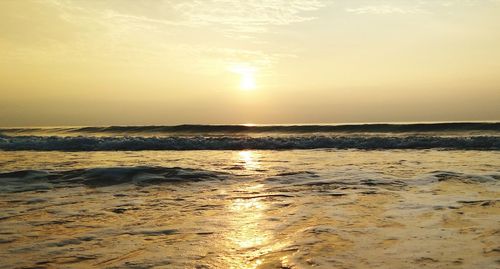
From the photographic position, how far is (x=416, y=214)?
4.54m

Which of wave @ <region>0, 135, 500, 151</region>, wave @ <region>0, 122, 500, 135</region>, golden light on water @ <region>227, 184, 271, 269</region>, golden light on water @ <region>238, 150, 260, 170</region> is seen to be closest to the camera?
golden light on water @ <region>227, 184, 271, 269</region>

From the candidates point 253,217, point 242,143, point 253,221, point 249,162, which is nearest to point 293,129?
point 242,143

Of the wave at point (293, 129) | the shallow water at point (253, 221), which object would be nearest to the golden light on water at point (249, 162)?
the shallow water at point (253, 221)

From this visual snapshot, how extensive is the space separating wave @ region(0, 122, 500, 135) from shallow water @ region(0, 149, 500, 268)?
17121 millimetres

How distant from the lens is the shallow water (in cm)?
316

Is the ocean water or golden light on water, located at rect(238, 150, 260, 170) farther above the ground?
golden light on water, located at rect(238, 150, 260, 170)

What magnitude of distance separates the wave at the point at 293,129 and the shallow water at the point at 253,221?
674 inches

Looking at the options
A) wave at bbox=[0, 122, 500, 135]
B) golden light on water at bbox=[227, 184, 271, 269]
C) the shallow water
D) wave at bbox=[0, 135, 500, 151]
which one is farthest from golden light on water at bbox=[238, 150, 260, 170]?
wave at bbox=[0, 122, 500, 135]

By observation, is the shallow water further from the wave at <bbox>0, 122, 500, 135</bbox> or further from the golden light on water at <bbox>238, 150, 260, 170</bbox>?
the wave at <bbox>0, 122, 500, 135</bbox>

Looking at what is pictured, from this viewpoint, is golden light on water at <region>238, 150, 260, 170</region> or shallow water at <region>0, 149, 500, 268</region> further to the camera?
golden light on water at <region>238, 150, 260, 170</region>

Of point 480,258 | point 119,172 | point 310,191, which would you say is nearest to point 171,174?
point 119,172

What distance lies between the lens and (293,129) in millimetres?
27734

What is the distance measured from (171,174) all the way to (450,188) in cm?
474

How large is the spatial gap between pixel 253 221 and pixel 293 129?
77.3ft
